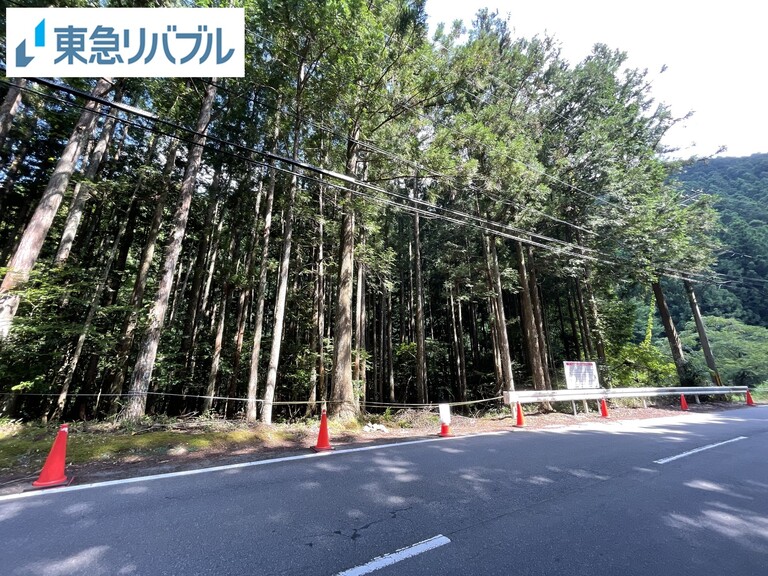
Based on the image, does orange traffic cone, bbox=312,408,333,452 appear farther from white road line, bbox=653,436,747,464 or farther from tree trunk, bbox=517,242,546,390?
tree trunk, bbox=517,242,546,390

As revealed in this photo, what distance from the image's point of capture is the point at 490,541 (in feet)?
8.30

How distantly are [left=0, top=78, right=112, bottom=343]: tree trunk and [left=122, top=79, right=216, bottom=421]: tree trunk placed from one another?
2267 millimetres

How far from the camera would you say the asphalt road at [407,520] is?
2.27 metres

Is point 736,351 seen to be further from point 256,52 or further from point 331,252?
point 256,52

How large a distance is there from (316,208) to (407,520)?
13.5 meters

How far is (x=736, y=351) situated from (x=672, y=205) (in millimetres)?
20827

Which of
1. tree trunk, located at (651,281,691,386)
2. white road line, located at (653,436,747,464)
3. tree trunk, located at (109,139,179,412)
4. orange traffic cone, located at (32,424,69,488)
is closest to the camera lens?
orange traffic cone, located at (32,424,69,488)

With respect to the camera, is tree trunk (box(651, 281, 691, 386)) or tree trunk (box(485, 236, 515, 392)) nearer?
tree trunk (box(485, 236, 515, 392))

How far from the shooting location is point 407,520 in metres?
2.85

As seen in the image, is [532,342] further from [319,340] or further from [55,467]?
[55,467]

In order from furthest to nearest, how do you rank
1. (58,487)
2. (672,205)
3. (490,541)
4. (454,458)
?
(672,205) → (454,458) → (58,487) → (490,541)

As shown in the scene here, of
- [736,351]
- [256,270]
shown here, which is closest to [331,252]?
[256,270]

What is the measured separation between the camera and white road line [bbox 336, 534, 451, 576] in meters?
2.14

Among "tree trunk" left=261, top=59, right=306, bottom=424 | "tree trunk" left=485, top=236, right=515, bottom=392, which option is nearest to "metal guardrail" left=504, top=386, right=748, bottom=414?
"tree trunk" left=485, top=236, right=515, bottom=392
